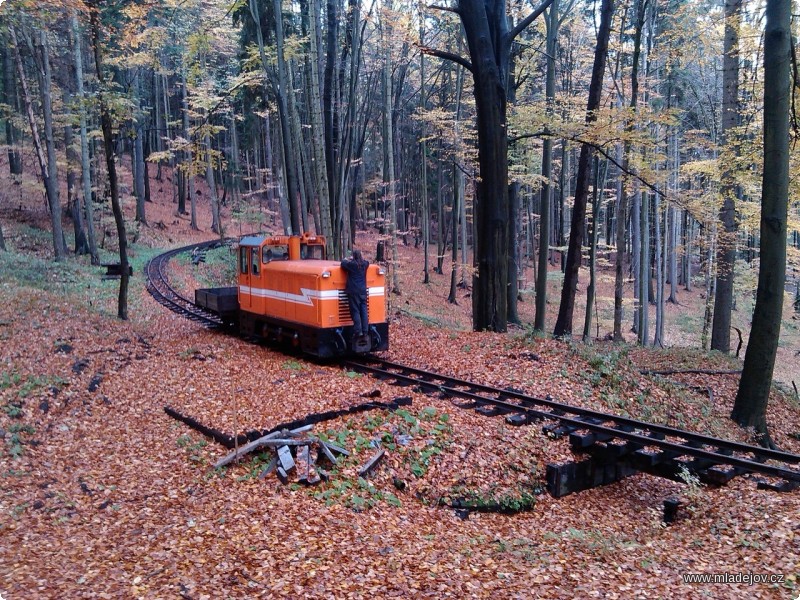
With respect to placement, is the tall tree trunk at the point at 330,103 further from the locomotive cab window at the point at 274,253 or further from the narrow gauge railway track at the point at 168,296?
the narrow gauge railway track at the point at 168,296

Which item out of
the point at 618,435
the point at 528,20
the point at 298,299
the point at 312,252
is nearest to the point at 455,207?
the point at 528,20

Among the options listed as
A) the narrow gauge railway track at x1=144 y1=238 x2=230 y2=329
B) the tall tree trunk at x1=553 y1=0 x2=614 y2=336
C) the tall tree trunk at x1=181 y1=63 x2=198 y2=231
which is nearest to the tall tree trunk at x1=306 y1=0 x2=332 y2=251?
the narrow gauge railway track at x1=144 y1=238 x2=230 y2=329

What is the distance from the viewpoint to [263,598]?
4.46 m

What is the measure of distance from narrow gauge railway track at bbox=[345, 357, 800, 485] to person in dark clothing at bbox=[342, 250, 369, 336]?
1.57 meters

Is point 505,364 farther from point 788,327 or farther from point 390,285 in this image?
point 788,327

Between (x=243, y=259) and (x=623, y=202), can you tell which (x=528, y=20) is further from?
(x=243, y=259)

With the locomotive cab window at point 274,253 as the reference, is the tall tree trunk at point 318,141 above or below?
above

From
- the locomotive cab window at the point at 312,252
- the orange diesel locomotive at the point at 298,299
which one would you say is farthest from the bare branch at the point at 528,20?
the locomotive cab window at the point at 312,252

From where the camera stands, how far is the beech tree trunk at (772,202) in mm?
8898

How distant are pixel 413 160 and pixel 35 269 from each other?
92.9 feet

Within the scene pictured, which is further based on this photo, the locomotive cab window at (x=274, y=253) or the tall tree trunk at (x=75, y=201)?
the tall tree trunk at (x=75, y=201)

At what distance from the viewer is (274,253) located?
1367cm

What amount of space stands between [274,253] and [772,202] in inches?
432

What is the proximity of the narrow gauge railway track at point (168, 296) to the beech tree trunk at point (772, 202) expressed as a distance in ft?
44.9
